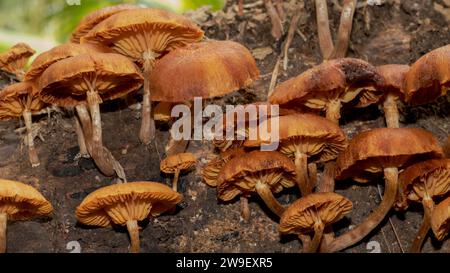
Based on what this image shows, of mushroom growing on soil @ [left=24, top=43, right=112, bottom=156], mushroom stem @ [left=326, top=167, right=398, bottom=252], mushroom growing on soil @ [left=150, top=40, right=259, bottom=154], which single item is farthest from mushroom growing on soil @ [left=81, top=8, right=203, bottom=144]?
mushroom stem @ [left=326, top=167, right=398, bottom=252]

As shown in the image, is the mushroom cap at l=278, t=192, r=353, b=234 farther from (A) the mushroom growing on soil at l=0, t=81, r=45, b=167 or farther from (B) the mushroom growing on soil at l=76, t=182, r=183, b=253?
(A) the mushroom growing on soil at l=0, t=81, r=45, b=167

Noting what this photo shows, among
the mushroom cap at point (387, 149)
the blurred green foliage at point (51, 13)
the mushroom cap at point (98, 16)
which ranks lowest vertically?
the mushroom cap at point (387, 149)

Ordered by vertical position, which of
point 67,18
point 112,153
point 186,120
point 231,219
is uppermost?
point 67,18

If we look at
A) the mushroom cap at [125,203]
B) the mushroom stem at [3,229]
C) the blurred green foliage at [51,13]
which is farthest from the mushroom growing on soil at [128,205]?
the blurred green foliage at [51,13]

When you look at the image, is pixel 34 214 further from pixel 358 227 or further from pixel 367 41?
pixel 367 41

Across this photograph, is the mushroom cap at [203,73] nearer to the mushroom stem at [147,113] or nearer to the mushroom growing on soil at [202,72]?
the mushroom growing on soil at [202,72]

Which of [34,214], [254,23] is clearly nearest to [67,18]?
[254,23]

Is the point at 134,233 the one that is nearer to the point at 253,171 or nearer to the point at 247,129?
the point at 253,171
